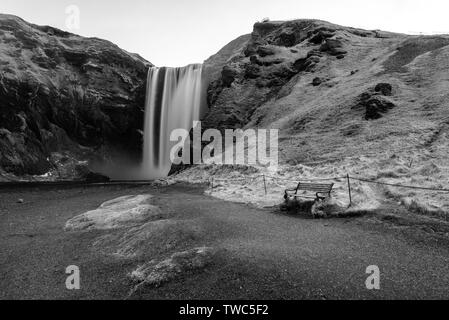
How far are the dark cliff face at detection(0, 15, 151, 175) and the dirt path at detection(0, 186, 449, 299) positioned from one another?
53120 mm

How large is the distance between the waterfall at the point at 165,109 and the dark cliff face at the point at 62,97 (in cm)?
399

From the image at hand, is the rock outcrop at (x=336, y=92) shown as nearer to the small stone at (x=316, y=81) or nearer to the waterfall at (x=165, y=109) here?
the small stone at (x=316, y=81)

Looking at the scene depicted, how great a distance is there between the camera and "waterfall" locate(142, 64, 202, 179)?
212 feet

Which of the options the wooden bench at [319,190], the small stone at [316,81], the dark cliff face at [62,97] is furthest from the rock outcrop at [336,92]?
the dark cliff face at [62,97]

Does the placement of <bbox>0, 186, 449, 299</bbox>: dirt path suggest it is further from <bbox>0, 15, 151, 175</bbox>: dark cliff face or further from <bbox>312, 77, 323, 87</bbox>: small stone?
<bbox>0, 15, 151, 175</bbox>: dark cliff face

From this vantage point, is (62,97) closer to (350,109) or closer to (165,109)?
(165,109)

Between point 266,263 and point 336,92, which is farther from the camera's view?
point 336,92

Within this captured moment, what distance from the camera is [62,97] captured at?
67.9m

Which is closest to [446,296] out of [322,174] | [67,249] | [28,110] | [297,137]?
[67,249]

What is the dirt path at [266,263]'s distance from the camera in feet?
25.3

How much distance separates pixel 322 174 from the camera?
22.7 meters

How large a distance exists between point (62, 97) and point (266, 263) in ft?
234

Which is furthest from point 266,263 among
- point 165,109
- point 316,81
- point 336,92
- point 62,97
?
point 62,97

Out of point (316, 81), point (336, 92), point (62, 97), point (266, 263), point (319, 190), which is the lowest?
point (266, 263)
